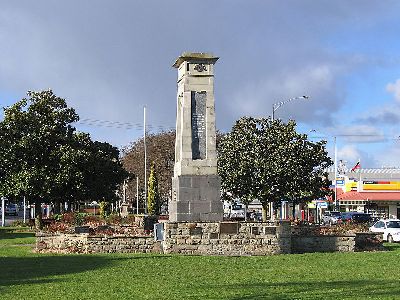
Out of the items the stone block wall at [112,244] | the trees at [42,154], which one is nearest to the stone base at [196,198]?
the stone block wall at [112,244]

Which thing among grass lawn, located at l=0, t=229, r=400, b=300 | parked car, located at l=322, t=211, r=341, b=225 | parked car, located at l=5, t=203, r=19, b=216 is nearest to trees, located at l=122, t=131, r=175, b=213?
parked car, located at l=322, t=211, r=341, b=225

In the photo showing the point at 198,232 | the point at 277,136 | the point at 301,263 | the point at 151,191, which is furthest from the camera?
the point at 151,191

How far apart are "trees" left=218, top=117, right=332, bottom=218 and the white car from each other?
291 inches

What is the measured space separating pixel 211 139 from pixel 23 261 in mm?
7009

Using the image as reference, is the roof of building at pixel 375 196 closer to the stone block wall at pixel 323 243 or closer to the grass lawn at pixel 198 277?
the stone block wall at pixel 323 243

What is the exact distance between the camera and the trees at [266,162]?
44.7 meters

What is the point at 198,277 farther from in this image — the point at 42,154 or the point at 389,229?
the point at 42,154

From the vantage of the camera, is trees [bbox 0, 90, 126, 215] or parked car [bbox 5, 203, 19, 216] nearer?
trees [bbox 0, 90, 126, 215]

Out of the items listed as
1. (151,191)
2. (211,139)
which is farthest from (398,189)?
(211,139)

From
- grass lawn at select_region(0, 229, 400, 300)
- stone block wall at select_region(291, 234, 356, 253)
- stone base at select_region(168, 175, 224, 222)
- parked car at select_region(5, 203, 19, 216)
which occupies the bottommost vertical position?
grass lawn at select_region(0, 229, 400, 300)

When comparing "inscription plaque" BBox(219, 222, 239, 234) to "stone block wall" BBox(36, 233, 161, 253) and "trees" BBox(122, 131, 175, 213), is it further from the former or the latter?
"trees" BBox(122, 131, 175, 213)

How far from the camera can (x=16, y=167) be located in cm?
4253

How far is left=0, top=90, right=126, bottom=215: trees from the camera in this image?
4188cm

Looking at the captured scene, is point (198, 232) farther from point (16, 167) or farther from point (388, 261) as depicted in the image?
point (16, 167)
